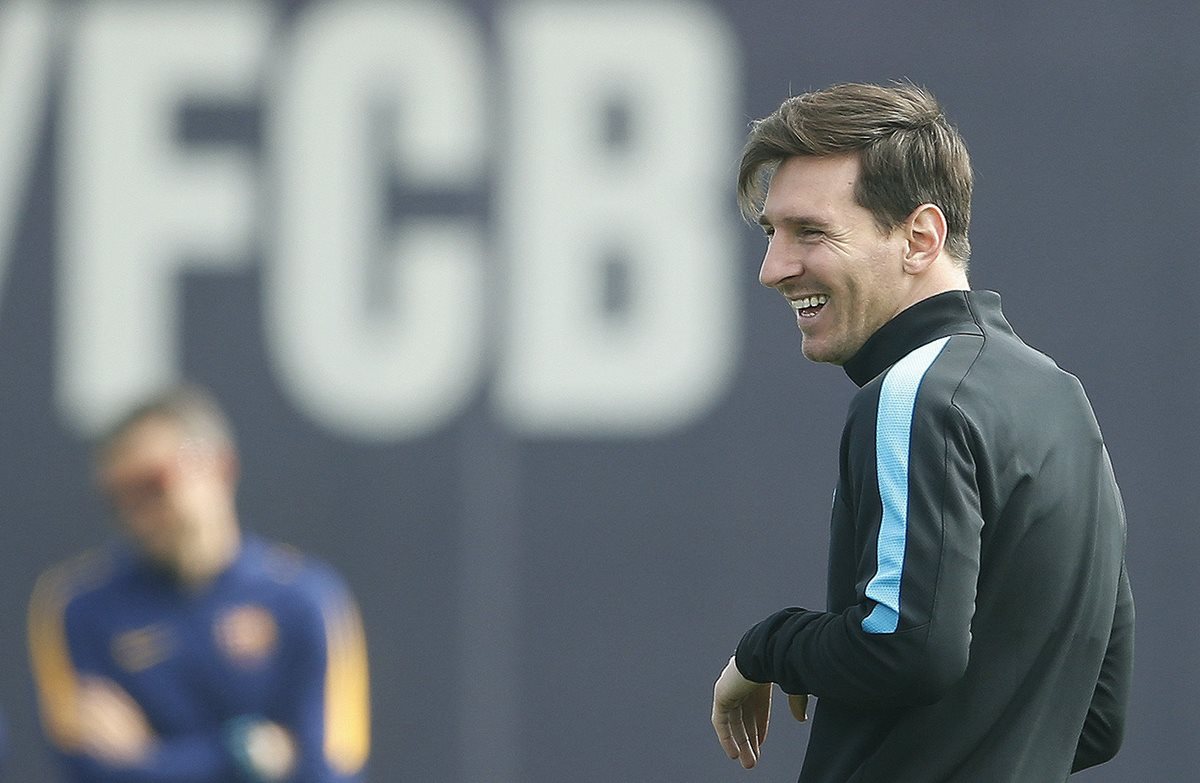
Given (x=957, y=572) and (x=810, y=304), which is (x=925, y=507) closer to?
(x=957, y=572)

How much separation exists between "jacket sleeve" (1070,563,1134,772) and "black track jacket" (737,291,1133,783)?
0.08 metres

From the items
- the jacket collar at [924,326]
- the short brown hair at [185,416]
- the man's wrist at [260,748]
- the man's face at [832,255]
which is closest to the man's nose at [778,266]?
the man's face at [832,255]

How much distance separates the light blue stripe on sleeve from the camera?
1.41 meters

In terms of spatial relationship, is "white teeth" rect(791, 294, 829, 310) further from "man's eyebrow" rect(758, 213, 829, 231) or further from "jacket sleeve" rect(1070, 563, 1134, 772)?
"jacket sleeve" rect(1070, 563, 1134, 772)

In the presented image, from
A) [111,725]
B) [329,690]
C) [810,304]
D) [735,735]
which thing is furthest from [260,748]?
[810,304]

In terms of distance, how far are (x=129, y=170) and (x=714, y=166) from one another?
4.58 ft

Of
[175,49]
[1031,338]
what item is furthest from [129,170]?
[1031,338]

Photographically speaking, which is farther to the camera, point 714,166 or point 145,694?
point 714,166

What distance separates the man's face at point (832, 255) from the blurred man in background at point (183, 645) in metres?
2.23

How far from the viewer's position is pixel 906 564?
1.40 metres

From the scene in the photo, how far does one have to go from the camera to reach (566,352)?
12.9 ft

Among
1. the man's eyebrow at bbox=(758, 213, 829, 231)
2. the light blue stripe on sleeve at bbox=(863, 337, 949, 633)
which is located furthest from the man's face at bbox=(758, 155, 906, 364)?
the light blue stripe on sleeve at bbox=(863, 337, 949, 633)

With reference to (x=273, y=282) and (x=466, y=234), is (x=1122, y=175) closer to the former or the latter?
(x=466, y=234)

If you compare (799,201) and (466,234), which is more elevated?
(799,201)
